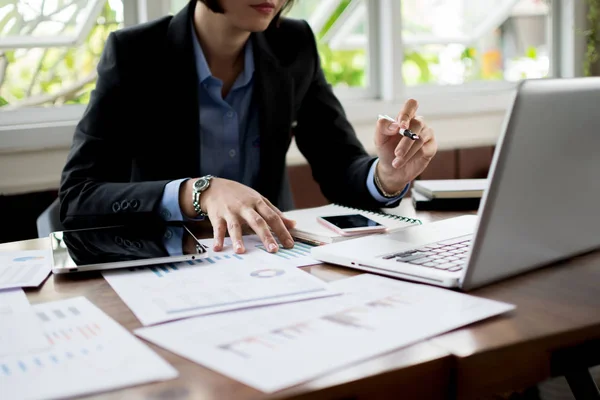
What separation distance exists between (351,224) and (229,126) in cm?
61

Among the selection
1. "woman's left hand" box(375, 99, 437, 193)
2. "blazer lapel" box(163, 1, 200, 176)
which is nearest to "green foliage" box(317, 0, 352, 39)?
"blazer lapel" box(163, 1, 200, 176)

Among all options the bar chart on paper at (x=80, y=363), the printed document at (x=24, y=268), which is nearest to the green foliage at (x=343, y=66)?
the printed document at (x=24, y=268)

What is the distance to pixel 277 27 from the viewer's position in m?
1.80

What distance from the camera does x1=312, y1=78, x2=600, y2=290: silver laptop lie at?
2.56 feet

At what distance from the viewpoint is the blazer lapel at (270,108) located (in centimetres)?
170

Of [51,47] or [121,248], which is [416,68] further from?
[121,248]

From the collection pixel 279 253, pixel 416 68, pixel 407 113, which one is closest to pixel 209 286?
pixel 279 253

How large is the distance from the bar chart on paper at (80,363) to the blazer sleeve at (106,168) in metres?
0.55

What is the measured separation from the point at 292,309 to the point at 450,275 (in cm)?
21

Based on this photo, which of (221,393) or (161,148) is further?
(161,148)

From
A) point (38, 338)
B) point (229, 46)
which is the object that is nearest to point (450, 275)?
point (38, 338)

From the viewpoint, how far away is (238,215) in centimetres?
117

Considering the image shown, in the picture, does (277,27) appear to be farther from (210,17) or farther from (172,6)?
(172,6)

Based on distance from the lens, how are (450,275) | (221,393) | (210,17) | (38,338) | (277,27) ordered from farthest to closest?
(277,27) → (210,17) → (450,275) → (38,338) → (221,393)
